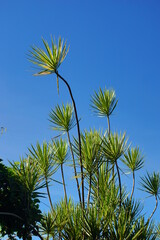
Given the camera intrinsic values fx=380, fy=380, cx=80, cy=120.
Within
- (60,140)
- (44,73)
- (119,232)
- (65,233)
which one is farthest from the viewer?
(60,140)

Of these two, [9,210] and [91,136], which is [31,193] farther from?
[91,136]

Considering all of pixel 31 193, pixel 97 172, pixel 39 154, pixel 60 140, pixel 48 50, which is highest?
pixel 48 50

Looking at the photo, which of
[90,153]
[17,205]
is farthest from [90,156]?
[17,205]

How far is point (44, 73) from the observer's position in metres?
5.31

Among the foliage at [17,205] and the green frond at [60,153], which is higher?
the green frond at [60,153]

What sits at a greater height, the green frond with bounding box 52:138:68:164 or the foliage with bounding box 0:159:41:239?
the green frond with bounding box 52:138:68:164

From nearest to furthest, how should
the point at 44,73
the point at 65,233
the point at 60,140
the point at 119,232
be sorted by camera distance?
1. the point at 119,232
2. the point at 65,233
3. the point at 44,73
4. the point at 60,140

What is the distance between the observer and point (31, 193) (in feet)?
15.7

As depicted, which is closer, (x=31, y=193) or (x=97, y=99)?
(x=31, y=193)

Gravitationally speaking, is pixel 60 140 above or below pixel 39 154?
above

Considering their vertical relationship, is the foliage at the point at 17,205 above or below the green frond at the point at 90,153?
below

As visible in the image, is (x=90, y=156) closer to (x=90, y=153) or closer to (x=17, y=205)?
(x=90, y=153)

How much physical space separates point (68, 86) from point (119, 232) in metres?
2.01

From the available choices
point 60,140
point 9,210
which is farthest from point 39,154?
point 9,210
